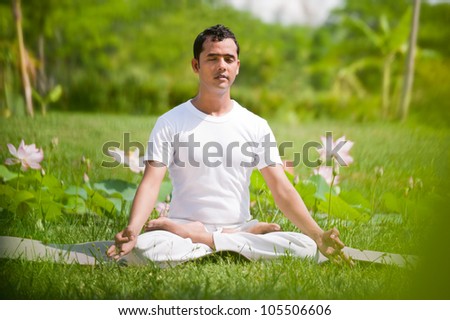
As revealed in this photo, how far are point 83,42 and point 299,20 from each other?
4.61 ft

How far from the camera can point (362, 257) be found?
1.75 m

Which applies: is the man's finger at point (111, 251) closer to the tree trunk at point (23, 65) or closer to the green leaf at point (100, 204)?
the green leaf at point (100, 204)

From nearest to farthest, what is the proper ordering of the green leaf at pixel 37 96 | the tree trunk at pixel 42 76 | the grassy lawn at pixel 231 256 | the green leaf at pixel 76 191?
the grassy lawn at pixel 231 256, the green leaf at pixel 76 191, the green leaf at pixel 37 96, the tree trunk at pixel 42 76

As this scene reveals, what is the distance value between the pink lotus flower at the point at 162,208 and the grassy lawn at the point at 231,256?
128 mm

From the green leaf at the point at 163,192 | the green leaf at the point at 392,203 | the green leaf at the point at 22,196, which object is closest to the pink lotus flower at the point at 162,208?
the green leaf at the point at 163,192

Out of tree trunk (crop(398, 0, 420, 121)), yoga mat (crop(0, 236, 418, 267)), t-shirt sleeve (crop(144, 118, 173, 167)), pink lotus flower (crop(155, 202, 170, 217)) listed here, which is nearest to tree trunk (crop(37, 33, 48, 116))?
pink lotus flower (crop(155, 202, 170, 217))

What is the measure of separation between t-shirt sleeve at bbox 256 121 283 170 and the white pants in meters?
0.19

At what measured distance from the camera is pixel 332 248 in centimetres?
167

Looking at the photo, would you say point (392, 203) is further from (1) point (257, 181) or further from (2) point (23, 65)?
(2) point (23, 65)

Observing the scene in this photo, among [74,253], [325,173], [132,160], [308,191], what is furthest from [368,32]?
[74,253]

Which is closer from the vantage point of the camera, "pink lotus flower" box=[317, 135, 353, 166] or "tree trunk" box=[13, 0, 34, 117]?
"pink lotus flower" box=[317, 135, 353, 166]

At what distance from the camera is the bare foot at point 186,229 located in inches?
65.2

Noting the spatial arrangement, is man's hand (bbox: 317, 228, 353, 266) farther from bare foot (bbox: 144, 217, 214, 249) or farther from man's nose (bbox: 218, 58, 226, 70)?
man's nose (bbox: 218, 58, 226, 70)

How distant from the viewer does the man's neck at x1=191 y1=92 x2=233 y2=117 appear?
5.63ft
